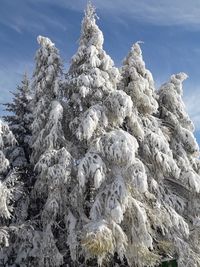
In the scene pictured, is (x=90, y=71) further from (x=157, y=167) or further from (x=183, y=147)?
(x=183, y=147)

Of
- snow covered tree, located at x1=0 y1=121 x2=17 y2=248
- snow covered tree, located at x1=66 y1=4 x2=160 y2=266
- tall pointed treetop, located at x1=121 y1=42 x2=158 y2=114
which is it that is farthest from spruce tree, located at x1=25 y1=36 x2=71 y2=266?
tall pointed treetop, located at x1=121 y1=42 x2=158 y2=114

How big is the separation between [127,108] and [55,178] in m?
4.11

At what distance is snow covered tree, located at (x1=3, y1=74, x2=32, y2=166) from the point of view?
2089 centimetres

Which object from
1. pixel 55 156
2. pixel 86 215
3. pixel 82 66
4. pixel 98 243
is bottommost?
pixel 98 243

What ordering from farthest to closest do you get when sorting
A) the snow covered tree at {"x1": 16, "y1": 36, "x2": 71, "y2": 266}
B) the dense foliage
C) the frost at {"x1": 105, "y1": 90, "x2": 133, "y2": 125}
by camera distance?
the frost at {"x1": 105, "y1": 90, "x2": 133, "y2": 125}, the snow covered tree at {"x1": 16, "y1": 36, "x2": 71, "y2": 266}, the dense foliage

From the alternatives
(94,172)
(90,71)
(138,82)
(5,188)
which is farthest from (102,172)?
(138,82)

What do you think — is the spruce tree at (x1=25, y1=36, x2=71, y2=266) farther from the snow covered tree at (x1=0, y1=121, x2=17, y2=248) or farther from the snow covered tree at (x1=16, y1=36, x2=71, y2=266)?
the snow covered tree at (x1=0, y1=121, x2=17, y2=248)

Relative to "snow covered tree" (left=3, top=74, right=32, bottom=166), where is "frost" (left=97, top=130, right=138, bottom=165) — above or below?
below

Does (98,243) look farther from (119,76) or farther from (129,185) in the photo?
(119,76)

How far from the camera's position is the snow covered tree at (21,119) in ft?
68.5

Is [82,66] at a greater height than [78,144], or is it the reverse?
[82,66]

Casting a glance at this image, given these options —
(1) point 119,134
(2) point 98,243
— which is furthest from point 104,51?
(2) point 98,243

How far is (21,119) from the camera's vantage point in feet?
70.7

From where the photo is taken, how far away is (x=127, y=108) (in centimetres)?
1759
